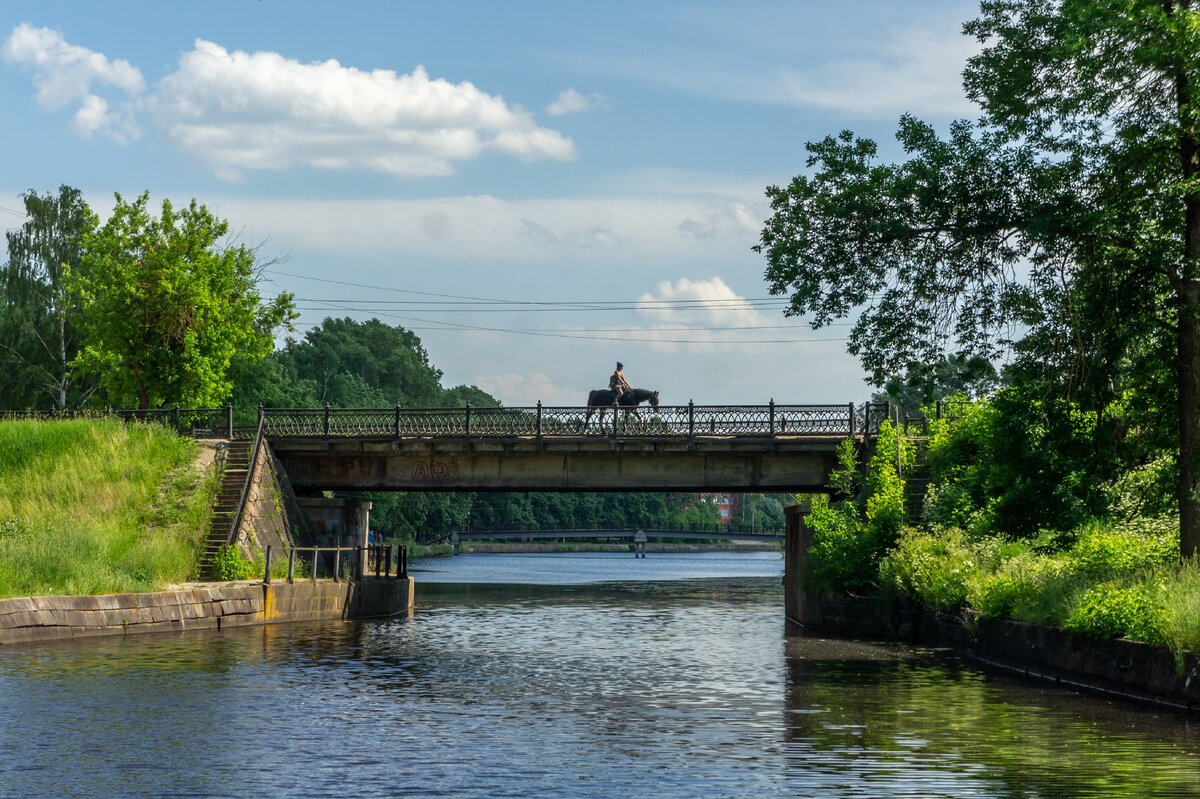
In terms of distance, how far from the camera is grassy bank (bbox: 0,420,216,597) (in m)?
31.4

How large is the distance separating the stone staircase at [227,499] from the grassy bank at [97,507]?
32 cm

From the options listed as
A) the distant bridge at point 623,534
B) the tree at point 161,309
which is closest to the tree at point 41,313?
the tree at point 161,309

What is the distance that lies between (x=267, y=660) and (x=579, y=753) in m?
11.8

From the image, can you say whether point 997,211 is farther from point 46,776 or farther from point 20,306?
point 20,306

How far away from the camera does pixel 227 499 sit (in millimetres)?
42312

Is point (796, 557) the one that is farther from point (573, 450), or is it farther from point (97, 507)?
point (97, 507)

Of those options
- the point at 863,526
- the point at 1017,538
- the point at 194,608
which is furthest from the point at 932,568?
the point at 194,608

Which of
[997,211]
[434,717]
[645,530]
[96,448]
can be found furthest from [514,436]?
[645,530]

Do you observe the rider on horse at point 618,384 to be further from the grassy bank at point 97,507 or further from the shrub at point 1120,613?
the shrub at point 1120,613

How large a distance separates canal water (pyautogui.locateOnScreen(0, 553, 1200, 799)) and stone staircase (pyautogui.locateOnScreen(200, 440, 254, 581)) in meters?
7.18

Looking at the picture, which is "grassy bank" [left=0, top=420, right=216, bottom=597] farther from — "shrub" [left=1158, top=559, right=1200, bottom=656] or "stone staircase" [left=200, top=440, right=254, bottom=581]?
"shrub" [left=1158, top=559, right=1200, bottom=656]

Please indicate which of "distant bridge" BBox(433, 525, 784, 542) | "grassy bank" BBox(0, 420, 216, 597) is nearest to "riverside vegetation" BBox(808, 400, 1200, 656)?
"grassy bank" BBox(0, 420, 216, 597)

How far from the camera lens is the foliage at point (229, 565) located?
38625mm

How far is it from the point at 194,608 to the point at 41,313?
46602mm
